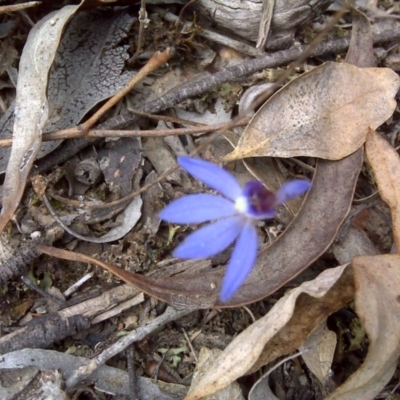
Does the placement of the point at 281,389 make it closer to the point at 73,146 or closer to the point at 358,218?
the point at 358,218

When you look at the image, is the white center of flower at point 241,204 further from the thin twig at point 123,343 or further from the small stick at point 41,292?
the small stick at point 41,292

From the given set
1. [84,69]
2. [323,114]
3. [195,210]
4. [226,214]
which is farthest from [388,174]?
[84,69]

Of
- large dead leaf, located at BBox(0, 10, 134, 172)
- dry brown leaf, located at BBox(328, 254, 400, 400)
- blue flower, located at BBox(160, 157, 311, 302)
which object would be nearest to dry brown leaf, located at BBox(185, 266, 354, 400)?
dry brown leaf, located at BBox(328, 254, 400, 400)

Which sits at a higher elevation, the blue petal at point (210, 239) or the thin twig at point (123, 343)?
the blue petal at point (210, 239)

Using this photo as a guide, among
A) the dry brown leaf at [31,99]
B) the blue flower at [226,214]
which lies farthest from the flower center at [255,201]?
the dry brown leaf at [31,99]

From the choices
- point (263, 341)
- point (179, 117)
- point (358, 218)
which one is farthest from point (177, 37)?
A: point (263, 341)

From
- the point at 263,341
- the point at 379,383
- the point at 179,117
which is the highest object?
the point at 179,117
